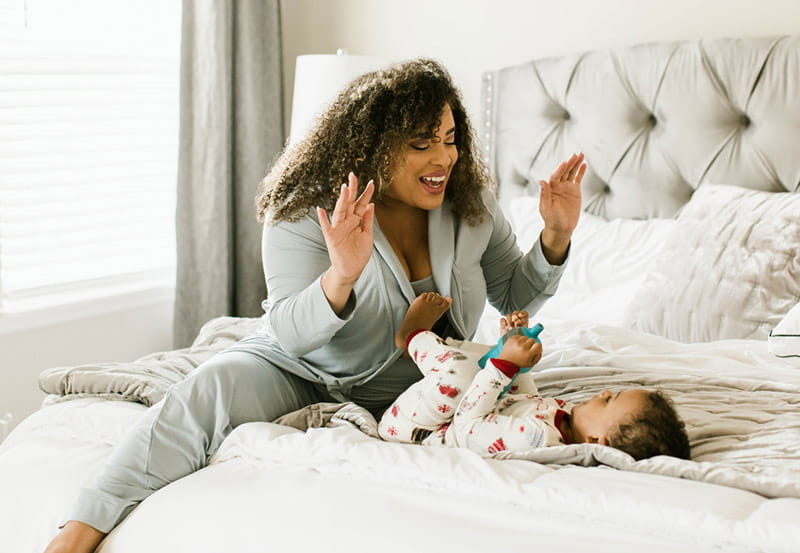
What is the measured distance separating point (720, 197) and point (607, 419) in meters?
1.08

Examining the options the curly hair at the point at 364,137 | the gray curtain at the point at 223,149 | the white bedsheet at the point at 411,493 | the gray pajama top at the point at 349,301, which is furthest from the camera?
the gray curtain at the point at 223,149

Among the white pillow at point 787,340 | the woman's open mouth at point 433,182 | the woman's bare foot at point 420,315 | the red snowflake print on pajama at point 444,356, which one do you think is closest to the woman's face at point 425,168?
the woman's open mouth at point 433,182

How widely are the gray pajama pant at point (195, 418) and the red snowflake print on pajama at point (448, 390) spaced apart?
0.72ft

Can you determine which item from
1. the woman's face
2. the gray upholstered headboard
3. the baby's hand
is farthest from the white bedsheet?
the gray upholstered headboard

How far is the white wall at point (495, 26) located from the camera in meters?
2.42

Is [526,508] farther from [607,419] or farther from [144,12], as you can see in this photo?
[144,12]

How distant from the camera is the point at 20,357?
7.79ft

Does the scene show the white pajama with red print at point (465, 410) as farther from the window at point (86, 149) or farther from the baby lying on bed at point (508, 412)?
the window at point (86, 149)

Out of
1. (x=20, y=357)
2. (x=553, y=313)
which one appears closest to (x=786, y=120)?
(x=553, y=313)

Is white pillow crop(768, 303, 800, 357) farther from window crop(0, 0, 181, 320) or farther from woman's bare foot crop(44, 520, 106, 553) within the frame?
window crop(0, 0, 181, 320)

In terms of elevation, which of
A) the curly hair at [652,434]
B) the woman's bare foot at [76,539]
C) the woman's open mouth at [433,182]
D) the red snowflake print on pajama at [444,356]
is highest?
the woman's open mouth at [433,182]

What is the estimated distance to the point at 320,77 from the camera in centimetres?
267

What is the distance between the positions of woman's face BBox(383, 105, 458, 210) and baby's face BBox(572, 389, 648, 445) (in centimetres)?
49

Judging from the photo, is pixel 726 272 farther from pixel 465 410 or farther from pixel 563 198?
pixel 465 410
